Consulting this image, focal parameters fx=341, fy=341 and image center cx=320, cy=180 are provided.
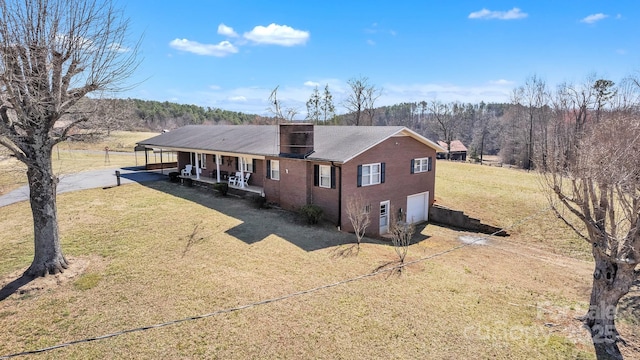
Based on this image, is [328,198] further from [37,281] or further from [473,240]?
[37,281]

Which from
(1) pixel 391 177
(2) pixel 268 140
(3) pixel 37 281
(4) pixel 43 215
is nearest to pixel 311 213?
(1) pixel 391 177

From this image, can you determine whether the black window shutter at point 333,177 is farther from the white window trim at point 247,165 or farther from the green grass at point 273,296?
the white window trim at point 247,165

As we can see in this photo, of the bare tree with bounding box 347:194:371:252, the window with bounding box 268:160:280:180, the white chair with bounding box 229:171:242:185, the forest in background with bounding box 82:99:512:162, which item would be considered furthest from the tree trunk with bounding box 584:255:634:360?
the forest in background with bounding box 82:99:512:162

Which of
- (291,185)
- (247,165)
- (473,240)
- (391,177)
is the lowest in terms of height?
Answer: (473,240)

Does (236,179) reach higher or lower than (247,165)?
lower

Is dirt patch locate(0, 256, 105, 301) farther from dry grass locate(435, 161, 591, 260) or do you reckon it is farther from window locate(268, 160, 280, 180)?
dry grass locate(435, 161, 591, 260)

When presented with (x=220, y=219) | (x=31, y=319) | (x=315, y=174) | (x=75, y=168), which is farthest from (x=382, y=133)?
(x=75, y=168)

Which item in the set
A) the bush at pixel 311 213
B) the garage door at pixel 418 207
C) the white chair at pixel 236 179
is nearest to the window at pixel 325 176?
the bush at pixel 311 213
